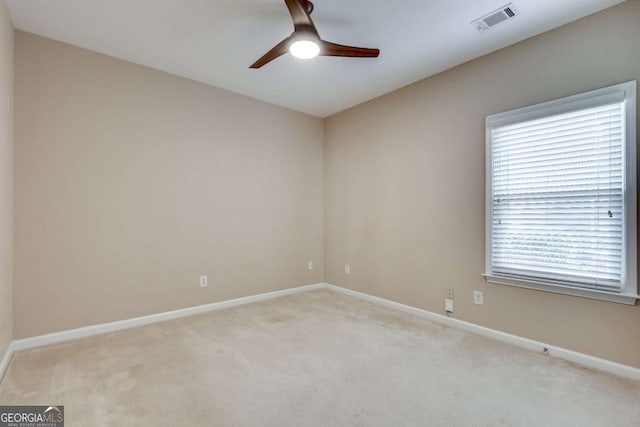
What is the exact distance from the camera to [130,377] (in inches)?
84.4

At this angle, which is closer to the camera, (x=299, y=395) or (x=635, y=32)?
(x=299, y=395)

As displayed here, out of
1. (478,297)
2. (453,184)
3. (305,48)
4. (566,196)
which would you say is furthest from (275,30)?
(478,297)

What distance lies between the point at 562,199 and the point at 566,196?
4 centimetres

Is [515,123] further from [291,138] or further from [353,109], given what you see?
[291,138]

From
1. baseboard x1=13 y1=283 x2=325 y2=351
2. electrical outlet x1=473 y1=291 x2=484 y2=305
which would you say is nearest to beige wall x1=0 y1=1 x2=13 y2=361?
baseboard x1=13 y1=283 x2=325 y2=351

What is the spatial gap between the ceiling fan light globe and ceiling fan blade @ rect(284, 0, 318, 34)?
8cm

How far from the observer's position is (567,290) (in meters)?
2.44

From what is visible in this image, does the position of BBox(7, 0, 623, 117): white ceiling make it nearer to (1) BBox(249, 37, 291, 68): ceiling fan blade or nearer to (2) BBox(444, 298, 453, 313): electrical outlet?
(1) BBox(249, 37, 291, 68): ceiling fan blade

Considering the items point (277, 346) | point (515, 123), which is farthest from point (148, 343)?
point (515, 123)

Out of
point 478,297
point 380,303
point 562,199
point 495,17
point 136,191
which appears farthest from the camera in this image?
point 380,303

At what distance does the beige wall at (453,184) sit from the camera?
2305 mm

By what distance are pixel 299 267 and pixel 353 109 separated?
238cm

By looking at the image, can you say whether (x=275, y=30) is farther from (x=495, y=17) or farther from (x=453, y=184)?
(x=453, y=184)
